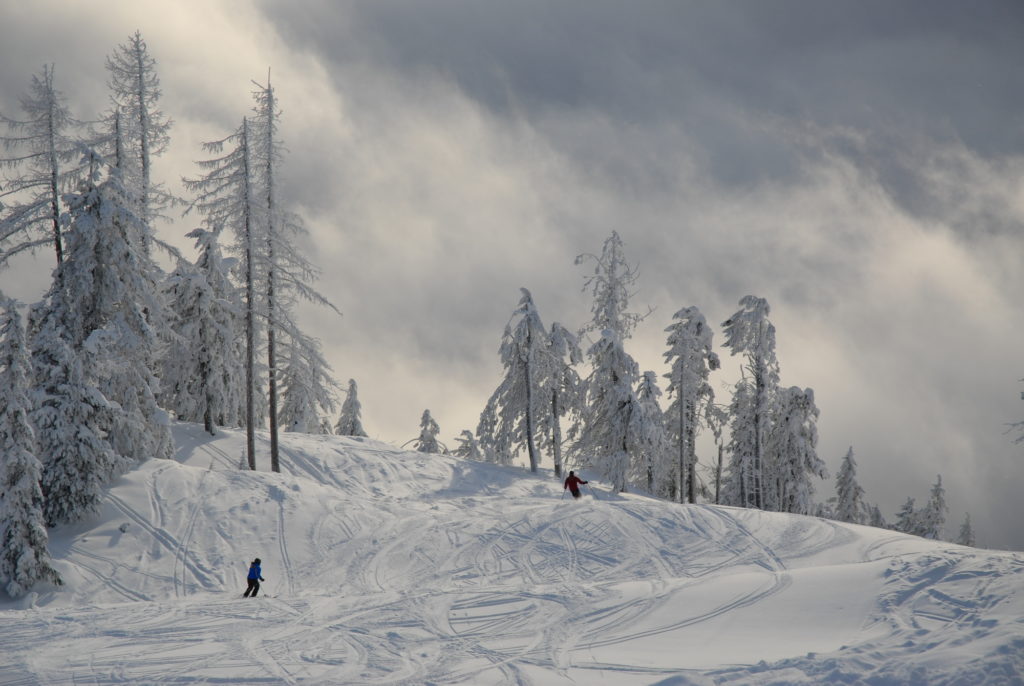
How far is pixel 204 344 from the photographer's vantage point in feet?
113

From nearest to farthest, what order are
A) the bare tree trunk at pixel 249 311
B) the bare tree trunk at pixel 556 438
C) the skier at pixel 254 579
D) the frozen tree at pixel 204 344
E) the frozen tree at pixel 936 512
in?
the skier at pixel 254 579, the bare tree trunk at pixel 249 311, the frozen tree at pixel 204 344, the bare tree trunk at pixel 556 438, the frozen tree at pixel 936 512

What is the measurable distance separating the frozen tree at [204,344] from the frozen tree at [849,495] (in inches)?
1937

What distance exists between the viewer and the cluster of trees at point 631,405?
121 feet

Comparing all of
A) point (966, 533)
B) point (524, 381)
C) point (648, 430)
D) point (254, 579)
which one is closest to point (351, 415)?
point (524, 381)

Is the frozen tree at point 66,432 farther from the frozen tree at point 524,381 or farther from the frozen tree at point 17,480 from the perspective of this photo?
the frozen tree at point 524,381

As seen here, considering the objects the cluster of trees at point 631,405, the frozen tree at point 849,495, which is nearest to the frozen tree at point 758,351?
the cluster of trees at point 631,405

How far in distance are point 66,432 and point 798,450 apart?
43.2 metres

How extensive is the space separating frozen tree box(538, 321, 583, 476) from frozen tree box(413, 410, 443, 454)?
1234 cm

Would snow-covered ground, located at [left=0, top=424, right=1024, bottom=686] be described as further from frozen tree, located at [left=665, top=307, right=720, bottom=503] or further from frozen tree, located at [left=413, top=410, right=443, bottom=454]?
frozen tree, located at [left=413, top=410, right=443, bottom=454]

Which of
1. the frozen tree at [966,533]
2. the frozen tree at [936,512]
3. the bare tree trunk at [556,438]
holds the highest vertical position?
the bare tree trunk at [556,438]

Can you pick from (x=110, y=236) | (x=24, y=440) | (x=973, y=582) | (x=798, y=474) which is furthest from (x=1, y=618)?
(x=798, y=474)

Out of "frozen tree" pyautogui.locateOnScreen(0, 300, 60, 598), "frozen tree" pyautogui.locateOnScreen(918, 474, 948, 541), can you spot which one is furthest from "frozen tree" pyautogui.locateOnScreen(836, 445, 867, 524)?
"frozen tree" pyautogui.locateOnScreen(0, 300, 60, 598)

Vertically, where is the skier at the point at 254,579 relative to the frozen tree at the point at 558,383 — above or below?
below

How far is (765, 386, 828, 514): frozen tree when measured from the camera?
4612 cm
